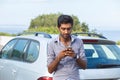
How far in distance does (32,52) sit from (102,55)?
1217 mm

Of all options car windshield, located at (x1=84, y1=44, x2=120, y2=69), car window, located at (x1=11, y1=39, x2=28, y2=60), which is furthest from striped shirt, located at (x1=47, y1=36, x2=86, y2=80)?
car window, located at (x1=11, y1=39, x2=28, y2=60)

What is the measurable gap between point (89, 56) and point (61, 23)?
1.96 meters

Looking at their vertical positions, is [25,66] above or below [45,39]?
below

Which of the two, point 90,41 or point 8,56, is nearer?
point 90,41

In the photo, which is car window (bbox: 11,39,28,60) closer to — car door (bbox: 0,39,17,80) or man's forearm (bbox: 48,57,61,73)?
car door (bbox: 0,39,17,80)

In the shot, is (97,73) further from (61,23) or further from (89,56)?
(61,23)

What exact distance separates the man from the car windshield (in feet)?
4.97

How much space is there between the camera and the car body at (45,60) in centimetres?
699

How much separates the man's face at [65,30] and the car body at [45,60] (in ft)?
4.96

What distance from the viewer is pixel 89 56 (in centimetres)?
728

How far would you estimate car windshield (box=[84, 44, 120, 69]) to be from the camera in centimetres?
716

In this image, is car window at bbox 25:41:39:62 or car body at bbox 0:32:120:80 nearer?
car body at bbox 0:32:120:80

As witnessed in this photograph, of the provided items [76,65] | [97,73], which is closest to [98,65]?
[97,73]

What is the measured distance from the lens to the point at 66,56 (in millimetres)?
5375
